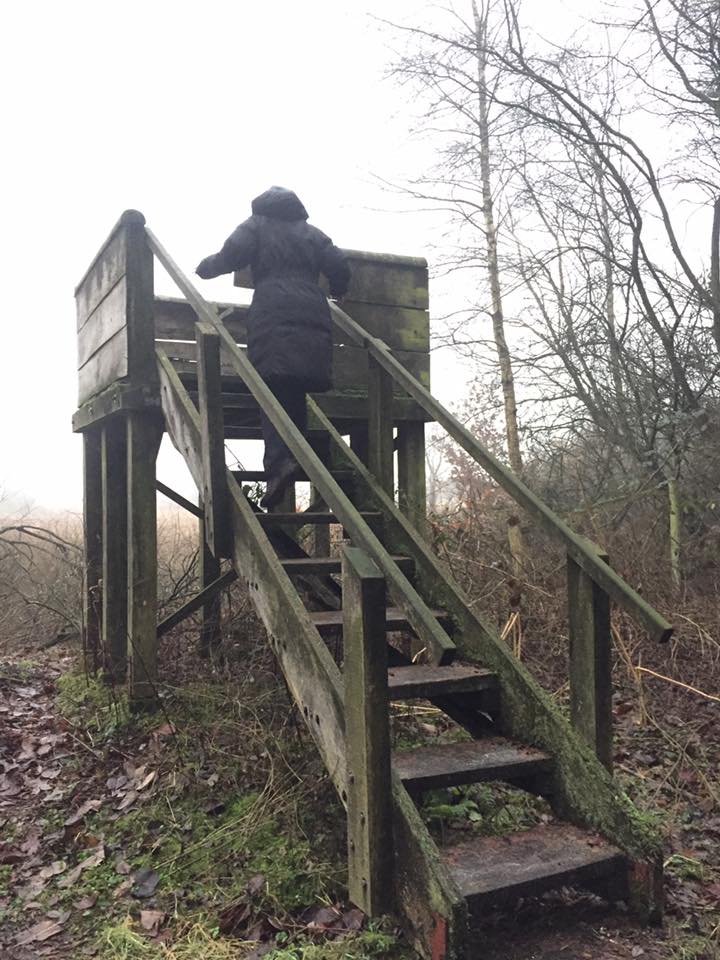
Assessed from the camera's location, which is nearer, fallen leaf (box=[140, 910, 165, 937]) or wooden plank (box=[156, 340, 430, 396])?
fallen leaf (box=[140, 910, 165, 937])

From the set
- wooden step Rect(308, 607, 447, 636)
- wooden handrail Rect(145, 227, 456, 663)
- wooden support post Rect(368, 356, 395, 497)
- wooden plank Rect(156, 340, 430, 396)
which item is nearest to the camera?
wooden handrail Rect(145, 227, 456, 663)

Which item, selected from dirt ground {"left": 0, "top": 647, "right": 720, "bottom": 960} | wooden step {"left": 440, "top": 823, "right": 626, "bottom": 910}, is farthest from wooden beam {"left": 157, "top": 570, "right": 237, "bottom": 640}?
wooden step {"left": 440, "top": 823, "right": 626, "bottom": 910}

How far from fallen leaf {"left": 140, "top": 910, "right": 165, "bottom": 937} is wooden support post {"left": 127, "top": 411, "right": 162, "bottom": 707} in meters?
2.34

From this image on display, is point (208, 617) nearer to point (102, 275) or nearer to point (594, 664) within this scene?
point (102, 275)

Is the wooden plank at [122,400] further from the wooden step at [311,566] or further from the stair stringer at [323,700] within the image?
the wooden step at [311,566]

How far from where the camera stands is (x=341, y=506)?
10.8ft

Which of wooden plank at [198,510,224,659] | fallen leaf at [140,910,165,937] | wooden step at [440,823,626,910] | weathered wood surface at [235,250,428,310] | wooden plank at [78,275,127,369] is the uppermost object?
weathered wood surface at [235,250,428,310]

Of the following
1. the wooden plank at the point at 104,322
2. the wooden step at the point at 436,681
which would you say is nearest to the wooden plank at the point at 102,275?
the wooden plank at the point at 104,322

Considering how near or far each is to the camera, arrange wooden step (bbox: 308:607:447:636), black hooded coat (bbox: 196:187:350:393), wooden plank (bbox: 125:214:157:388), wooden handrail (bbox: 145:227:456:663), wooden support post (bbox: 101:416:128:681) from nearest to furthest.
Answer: wooden handrail (bbox: 145:227:456:663) < wooden step (bbox: 308:607:447:636) < black hooded coat (bbox: 196:187:350:393) < wooden plank (bbox: 125:214:157:388) < wooden support post (bbox: 101:416:128:681)

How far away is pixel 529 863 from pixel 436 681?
0.86 metres

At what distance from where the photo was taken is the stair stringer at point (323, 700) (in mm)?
2684

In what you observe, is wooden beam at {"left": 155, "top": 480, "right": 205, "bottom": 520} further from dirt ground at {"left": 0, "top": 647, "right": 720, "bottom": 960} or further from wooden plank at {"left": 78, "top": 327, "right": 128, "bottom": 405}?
dirt ground at {"left": 0, "top": 647, "right": 720, "bottom": 960}

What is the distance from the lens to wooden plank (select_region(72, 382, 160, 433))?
5598 mm

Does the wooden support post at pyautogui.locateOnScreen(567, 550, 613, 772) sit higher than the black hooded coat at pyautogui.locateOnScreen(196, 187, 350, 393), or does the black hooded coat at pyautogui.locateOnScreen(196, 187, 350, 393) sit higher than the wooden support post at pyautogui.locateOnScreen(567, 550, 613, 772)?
the black hooded coat at pyautogui.locateOnScreen(196, 187, 350, 393)
